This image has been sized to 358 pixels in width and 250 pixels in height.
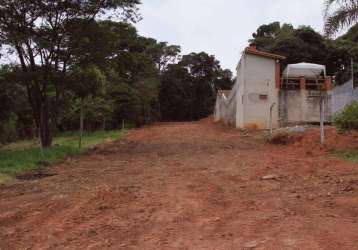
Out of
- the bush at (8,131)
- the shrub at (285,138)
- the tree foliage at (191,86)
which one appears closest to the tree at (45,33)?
the shrub at (285,138)

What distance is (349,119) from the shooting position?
17781mm

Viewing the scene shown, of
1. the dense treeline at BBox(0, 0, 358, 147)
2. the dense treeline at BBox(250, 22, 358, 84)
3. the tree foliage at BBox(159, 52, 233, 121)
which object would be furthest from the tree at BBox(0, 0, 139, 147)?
the tree foliage at BBox(159, 52, 233, 121)

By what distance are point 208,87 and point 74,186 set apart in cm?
5843

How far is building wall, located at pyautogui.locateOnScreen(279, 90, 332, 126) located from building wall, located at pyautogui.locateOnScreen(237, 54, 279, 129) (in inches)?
18.2

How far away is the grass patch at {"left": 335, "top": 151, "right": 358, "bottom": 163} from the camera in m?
13.7

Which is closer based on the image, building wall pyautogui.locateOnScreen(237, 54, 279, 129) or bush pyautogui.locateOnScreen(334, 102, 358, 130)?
bush pyautogui.locateOnScreen(334, 102, 358, 130)

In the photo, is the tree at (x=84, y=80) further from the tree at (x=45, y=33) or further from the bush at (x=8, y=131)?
the bush at (x=8, y=131)

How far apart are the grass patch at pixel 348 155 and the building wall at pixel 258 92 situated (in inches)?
609

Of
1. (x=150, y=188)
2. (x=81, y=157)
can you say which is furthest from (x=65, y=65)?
(x=150, y=188)

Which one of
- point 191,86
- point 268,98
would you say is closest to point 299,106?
point 268,98

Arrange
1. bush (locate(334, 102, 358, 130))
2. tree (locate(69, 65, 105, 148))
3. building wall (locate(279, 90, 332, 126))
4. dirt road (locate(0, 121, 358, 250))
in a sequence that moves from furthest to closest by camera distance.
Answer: building wall (locate(279, 90, 332, 126)) → tree (locate(69, 65, 105, 148)) → bush (locate(334, 102, 358, 130)) → dirt road (locate(0, 121, 358, 250))

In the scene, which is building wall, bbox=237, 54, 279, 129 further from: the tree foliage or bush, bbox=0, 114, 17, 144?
the tree foliage

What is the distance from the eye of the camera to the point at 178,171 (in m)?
13.1

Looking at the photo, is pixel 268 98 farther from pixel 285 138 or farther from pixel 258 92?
pixel 285 138
